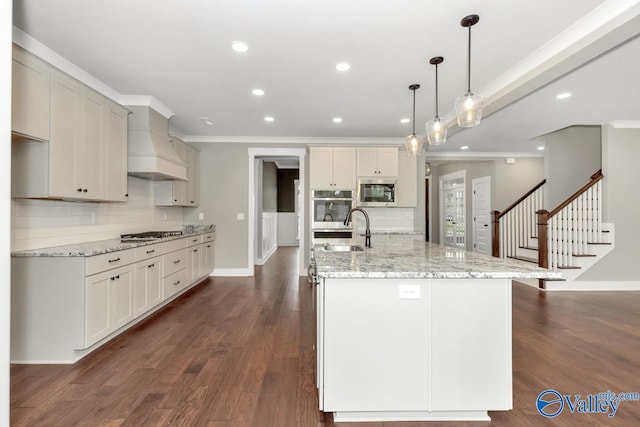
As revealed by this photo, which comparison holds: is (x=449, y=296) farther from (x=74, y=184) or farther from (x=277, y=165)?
(x=277, y=165)

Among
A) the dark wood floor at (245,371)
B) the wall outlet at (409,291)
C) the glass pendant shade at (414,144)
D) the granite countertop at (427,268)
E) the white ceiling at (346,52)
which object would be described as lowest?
the dark wood floor at (245,371)

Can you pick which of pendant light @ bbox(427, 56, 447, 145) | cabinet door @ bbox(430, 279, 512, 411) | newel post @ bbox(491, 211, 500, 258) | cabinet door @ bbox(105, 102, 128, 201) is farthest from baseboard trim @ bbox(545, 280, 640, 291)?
cabinet door @ bbox(105, 102, 128, 201)

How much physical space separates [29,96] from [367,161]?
4.22 meters

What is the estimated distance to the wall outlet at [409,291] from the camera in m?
1.74

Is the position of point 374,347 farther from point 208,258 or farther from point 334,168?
point 208,258

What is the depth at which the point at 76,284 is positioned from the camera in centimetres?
249

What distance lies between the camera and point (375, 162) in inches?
211

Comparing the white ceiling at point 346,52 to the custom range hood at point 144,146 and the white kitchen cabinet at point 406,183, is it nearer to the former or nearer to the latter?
the custom range hood at point 144,146

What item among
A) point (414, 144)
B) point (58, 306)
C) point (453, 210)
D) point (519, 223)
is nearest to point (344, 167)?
point (414, 144)

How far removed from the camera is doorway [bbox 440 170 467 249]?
809cm

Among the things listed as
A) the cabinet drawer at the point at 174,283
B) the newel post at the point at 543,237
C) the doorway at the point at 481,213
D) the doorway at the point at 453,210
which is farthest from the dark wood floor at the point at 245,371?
the doorway at the point at 453,210

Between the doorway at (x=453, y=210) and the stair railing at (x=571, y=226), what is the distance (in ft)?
10.1

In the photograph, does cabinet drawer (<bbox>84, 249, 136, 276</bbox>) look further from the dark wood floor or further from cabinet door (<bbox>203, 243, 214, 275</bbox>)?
cabinet door (<bbox>203, 243, 214, 275</bbox>)

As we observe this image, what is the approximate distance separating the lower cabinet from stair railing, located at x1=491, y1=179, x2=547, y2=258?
608cm
